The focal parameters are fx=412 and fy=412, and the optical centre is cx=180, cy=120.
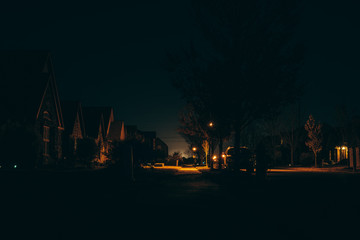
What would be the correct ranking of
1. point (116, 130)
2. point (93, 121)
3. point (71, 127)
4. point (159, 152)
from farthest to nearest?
1. point (159, 152)
2. point (116, 130)
3. point (93, 121)
4. point (71, 127)

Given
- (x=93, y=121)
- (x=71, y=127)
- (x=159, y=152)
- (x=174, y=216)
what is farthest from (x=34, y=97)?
(x=159, y=152)

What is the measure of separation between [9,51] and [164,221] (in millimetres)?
32024

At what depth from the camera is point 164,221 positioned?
27.7 feet

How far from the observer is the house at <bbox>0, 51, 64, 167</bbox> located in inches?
1209

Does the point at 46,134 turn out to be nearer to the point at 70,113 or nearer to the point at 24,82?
the point at 24,82

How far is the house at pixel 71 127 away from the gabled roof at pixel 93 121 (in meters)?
5.59

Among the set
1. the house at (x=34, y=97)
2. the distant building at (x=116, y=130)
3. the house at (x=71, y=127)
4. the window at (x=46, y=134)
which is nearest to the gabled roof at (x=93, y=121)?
the house at (x=71, y=127)

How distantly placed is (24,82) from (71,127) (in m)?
11.4

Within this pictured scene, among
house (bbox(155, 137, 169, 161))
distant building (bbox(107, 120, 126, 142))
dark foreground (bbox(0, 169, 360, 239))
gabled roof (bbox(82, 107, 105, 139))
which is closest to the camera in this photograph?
dark foreground (bbox(0, 169, 360, 239))

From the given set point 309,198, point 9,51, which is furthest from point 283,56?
point 9,51

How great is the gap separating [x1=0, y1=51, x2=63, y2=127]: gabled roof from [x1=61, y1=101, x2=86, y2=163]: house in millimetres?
6194

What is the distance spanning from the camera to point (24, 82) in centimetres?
3244

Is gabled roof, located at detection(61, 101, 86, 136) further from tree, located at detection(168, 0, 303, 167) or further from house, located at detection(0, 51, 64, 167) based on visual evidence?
tree, located at detection(168, 0, 303, 167)

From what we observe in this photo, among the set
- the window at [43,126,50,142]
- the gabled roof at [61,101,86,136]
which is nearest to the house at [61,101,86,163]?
the gabled roof at [61,101,86,136]
